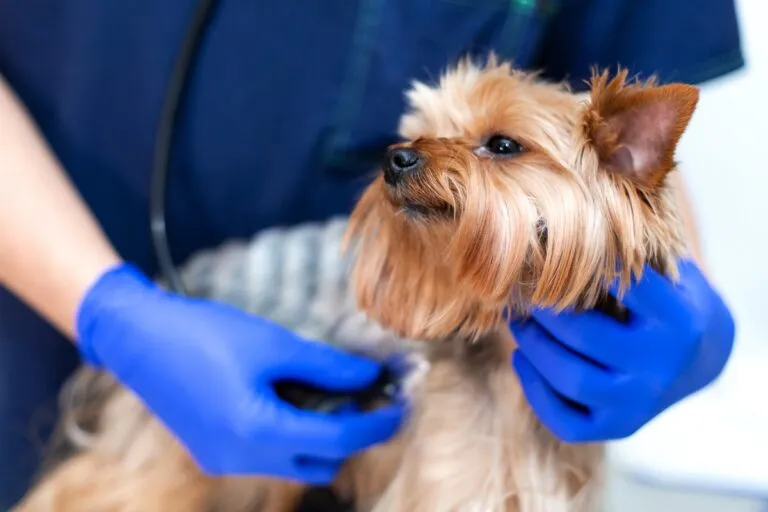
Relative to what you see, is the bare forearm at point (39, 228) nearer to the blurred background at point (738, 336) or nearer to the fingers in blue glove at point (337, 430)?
the fingers in blue glove at point (337, 430)

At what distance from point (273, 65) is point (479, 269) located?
0.38 meters

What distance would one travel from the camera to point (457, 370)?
75 centimetres

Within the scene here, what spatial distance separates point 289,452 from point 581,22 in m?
0.58

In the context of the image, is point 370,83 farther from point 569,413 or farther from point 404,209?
point 569,413

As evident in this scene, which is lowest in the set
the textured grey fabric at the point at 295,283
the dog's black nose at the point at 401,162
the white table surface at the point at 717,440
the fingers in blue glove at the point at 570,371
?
the white table surface at the point at 717,440

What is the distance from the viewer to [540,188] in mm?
553

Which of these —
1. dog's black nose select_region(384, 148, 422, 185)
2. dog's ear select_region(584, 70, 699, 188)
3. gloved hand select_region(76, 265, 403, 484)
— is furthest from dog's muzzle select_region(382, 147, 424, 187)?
Result: gloved hand select_region(76, 265, 403, 484)

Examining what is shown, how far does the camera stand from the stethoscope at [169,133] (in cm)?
77

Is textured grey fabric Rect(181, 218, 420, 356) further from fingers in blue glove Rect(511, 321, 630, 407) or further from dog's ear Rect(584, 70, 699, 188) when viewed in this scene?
dog's ear Rect(584, 70, 699, 188)

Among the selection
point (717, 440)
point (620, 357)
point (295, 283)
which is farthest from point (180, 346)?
point (717, 440)

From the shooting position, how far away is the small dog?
54 cm

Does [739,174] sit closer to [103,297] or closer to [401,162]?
[401,162]

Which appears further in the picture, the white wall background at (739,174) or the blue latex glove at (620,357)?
the white wall background at (739,174)

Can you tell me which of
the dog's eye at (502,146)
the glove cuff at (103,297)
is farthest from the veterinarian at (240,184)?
the dog's eye at (502,146)
